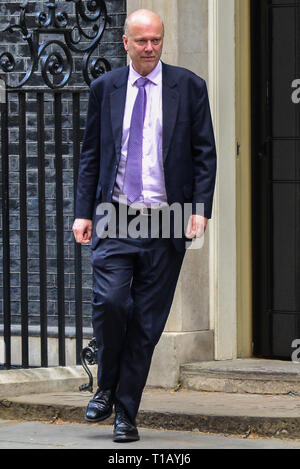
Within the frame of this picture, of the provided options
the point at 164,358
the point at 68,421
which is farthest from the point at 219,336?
the point at 68,421

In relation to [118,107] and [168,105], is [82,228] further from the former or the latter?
[168,105]

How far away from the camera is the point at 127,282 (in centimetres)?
623

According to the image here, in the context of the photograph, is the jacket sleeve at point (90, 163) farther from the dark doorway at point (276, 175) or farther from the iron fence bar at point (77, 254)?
the dark doorway at point (276, 175)

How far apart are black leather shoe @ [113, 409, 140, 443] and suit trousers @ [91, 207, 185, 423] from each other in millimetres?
29

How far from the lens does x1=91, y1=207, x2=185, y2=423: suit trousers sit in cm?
623

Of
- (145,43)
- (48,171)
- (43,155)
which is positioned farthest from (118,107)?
(48,171)

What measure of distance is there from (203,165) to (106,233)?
55 cm

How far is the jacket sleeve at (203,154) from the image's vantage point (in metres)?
6.22

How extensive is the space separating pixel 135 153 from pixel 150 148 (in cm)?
7

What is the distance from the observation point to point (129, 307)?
20.5 ft

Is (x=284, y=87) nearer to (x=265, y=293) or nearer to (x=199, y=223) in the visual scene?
(x=265, y=293)

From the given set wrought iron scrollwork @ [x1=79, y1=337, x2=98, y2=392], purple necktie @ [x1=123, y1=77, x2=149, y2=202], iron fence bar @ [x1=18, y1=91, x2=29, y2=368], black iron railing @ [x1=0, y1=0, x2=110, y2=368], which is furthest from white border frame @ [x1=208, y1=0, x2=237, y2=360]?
purple necktie @ [x1=123, y1=77, x2=149, y2=202]

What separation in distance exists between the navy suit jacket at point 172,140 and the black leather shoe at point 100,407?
0.69 metres

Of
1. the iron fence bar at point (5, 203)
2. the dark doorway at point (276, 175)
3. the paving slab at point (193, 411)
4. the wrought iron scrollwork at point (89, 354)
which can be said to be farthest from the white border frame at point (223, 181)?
the iron fence bar at point (5, 203)
